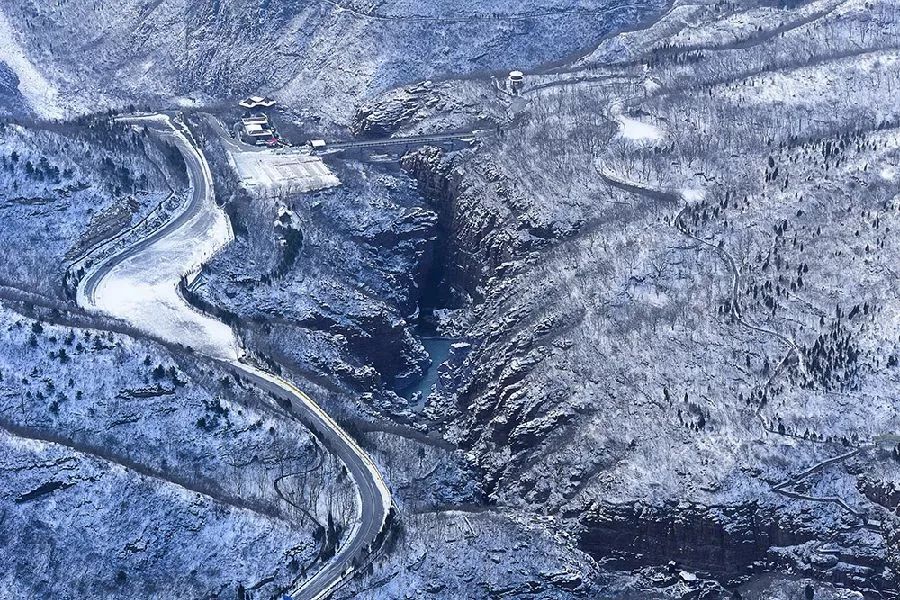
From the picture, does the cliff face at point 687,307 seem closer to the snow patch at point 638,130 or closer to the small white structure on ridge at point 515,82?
the snow patch at point 638,130

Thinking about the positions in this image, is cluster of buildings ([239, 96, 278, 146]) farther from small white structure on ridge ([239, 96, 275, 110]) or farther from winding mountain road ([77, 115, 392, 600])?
winding mountain road ([77, 115, 392, 600])

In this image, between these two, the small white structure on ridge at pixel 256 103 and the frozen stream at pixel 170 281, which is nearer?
the frozen stream at pixel 170 281

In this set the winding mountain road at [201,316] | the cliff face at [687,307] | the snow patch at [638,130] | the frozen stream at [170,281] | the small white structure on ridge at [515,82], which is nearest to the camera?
the winding mountain road at [201,316]

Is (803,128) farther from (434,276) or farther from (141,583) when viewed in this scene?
(141,583)

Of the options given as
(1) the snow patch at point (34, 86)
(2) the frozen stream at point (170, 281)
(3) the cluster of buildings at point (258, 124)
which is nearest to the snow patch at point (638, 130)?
(3) the cluster of buildings at point (258, 124)

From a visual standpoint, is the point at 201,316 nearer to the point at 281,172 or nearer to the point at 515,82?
the point at 281,172

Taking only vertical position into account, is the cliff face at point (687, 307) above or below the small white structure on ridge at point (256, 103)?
below

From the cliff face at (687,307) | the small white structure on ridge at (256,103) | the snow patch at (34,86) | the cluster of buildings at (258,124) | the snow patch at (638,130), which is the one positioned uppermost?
the snow patch at (34,86)

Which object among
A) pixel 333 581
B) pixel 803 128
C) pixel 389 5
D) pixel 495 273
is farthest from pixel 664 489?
pixel 389 5

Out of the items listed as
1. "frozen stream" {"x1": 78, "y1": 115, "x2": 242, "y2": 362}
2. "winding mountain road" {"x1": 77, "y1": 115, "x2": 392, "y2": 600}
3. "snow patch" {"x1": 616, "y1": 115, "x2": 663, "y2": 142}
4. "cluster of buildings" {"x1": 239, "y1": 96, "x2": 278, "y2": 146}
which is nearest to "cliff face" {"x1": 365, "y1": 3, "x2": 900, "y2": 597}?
"snow patch" {"x1": 616, "y1": 115, "x2": 663, "y2": 142}
